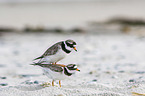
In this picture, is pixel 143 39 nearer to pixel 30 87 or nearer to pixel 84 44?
pixel 84 44

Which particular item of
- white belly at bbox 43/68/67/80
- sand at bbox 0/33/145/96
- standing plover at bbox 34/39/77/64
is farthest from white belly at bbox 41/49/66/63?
sand at bbox 0/33/145/96

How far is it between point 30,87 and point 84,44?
5.13m

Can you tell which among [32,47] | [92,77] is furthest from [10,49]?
[92,77]

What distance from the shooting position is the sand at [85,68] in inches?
132

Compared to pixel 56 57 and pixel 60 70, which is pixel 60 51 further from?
pixel 60 70

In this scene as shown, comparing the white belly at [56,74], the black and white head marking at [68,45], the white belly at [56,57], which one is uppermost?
the black and white head marking at [68,45]

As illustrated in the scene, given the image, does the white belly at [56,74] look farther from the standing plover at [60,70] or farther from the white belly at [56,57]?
the white belly at [56,57]

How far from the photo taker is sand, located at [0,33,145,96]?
3.34 metres

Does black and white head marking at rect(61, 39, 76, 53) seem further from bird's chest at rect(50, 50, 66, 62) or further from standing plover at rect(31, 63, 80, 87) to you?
standing plover at rect(31, 63, 80, 87)

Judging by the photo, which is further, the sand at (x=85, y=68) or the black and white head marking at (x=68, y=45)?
the sand at (x=85, y=68)

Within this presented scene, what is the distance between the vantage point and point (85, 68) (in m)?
5.50

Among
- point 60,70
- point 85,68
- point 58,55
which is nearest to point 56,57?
point 58,55

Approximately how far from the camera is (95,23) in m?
11.9

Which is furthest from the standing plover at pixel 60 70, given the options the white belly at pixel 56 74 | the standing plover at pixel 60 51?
the standing plover at pixel 60 51
